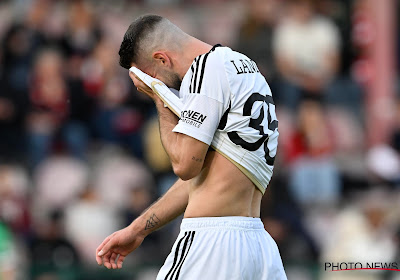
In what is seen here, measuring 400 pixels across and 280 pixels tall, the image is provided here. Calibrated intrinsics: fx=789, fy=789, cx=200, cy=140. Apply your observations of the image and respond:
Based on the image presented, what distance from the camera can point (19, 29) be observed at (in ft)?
39.7

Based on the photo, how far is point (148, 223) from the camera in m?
4.86

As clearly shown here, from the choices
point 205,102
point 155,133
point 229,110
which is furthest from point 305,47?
point 205,102

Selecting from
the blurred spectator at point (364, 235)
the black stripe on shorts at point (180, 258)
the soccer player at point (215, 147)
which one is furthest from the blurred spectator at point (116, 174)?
the black stripe on shorts at point (180, 258)

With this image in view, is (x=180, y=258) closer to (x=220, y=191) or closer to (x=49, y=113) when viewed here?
(x=220, y=191)

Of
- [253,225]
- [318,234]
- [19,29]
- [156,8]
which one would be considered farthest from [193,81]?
[156,8]

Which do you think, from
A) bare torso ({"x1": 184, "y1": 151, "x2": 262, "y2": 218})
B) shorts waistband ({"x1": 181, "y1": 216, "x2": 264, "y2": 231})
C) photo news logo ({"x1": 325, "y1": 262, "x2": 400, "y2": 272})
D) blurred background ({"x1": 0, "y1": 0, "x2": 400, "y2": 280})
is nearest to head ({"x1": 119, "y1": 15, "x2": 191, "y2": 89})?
bare torso ({"x1": 184, "y1": 151, "x2": 262, "y2": 218})

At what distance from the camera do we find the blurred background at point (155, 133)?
10148 mm

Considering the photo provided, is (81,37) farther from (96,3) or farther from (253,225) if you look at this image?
(253,225)

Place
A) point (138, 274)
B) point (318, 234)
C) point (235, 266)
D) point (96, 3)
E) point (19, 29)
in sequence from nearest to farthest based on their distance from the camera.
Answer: point (235, 266) < point (138, 274) < point (318, 234) < point (19, 29) < point (96, 3)

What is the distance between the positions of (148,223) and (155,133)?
670 centimetres

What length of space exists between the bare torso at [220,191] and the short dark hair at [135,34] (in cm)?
77

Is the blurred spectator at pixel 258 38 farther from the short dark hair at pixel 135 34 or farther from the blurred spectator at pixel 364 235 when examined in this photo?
the short dark hair at pixel 135 34

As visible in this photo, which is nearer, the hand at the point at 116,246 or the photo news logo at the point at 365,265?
the hand at the point at 116,246

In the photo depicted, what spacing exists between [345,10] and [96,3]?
437 centimetres
